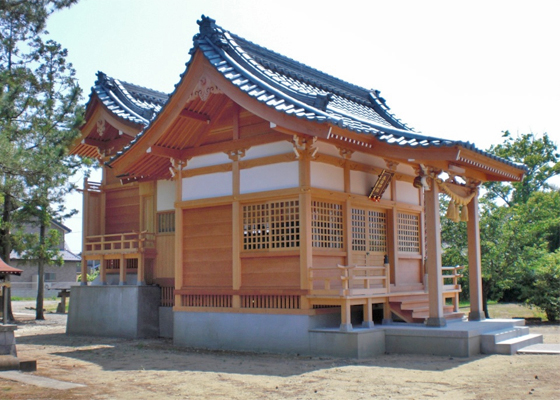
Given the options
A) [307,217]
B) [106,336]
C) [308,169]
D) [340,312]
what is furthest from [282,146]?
[106,336]

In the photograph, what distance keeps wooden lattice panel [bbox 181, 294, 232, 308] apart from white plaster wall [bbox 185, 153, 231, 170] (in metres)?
3.14

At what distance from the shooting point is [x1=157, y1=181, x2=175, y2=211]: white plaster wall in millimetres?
17312

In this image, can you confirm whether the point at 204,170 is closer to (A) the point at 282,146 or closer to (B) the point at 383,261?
(A) the point at 282,146

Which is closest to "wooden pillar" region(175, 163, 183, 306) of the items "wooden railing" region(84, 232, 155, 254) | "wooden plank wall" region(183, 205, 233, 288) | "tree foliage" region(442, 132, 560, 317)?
"wooden plank wall" region(183, 205, 233, 288)

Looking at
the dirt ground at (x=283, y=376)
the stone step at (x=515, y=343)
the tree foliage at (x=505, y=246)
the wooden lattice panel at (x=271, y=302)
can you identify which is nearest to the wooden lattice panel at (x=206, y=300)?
the wooden lattice panel at (x=271, y=302)

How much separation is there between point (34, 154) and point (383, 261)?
817cm

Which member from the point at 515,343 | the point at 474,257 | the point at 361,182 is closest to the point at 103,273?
the point at 361,182

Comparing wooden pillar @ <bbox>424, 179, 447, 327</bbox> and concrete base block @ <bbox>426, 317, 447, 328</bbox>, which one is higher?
wooden pillar @ <bbox>424, 179, 447, 327</bbox>

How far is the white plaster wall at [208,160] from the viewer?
14.5 m

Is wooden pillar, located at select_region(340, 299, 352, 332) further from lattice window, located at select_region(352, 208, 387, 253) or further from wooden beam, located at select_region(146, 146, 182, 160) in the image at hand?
wooden beam, located at select_region(146, 146, 182, 160)

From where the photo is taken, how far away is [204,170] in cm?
1478

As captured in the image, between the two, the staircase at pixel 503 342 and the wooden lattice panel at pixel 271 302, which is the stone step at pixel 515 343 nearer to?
the staircase at pixel 503 342

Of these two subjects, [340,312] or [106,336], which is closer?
[340,312]

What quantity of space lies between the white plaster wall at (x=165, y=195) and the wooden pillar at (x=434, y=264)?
7.62 metres
